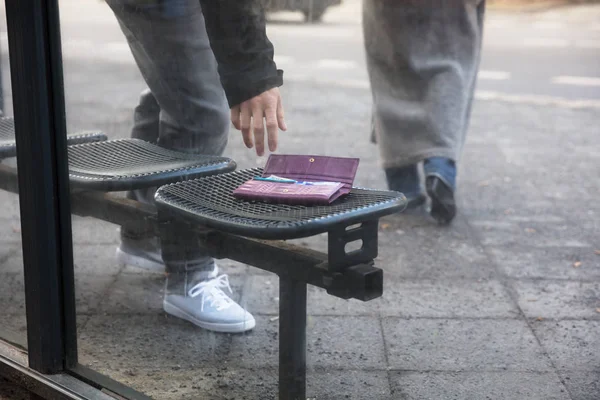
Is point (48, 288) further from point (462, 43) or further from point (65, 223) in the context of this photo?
point (462, 43)

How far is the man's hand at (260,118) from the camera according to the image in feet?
6.12

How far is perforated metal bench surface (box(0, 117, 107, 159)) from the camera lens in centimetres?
194

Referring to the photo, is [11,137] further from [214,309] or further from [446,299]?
[446,299]

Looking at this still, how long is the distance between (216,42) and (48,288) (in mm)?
625

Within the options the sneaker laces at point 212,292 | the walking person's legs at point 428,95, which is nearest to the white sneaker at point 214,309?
the sneaker laces at point 212,292

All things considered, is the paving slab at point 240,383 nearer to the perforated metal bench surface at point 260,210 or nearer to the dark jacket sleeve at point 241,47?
the perforated metal bench surface at point 260,210

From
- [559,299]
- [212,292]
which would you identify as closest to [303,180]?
[212,292]

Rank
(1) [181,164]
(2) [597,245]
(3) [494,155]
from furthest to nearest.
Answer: (3) [494,155], (2) [597,245], (1) [181,164]

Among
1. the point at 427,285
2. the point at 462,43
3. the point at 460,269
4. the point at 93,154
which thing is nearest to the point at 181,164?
the point at 93,154

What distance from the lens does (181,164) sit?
209 cm

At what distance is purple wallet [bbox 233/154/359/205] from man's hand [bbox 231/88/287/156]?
0.06 m

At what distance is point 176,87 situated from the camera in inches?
81.0

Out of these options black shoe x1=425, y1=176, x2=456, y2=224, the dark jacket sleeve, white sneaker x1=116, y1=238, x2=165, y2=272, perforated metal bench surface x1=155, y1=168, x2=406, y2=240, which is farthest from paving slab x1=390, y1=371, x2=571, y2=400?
black shoe x1=425, y1=176, x2=456, y2=224

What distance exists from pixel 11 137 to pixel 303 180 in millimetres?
669
